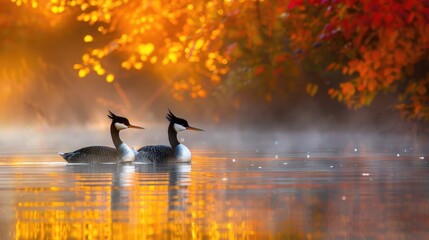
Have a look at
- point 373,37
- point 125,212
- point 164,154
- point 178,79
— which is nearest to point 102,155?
point 164,154

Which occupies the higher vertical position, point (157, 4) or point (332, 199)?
point (157, 4)

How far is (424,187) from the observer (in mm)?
17391

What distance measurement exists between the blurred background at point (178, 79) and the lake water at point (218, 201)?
7533 millimetres

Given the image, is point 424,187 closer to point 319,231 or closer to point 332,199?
point 332,199

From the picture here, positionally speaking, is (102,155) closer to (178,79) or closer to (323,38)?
(323,38)

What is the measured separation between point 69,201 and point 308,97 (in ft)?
120

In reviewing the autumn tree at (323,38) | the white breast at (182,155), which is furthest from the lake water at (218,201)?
the autumn tree at (323,38)

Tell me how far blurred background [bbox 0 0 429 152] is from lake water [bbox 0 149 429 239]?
7.53 meters

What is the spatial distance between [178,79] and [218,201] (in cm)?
3980

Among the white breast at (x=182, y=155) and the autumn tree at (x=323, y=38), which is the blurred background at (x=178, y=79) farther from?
the white breast at (x=182, y=155)

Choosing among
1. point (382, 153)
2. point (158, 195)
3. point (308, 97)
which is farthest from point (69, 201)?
point (308, 97)

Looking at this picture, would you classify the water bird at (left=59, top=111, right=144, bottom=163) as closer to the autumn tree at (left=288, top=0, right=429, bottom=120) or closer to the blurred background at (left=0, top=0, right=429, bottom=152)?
the autumn tree at (left=288, top=0, right=429, bottom=120)

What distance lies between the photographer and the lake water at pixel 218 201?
12.4 meters

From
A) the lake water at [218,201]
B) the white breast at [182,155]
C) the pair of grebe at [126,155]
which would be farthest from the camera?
the pair of grebe at [126,155]
